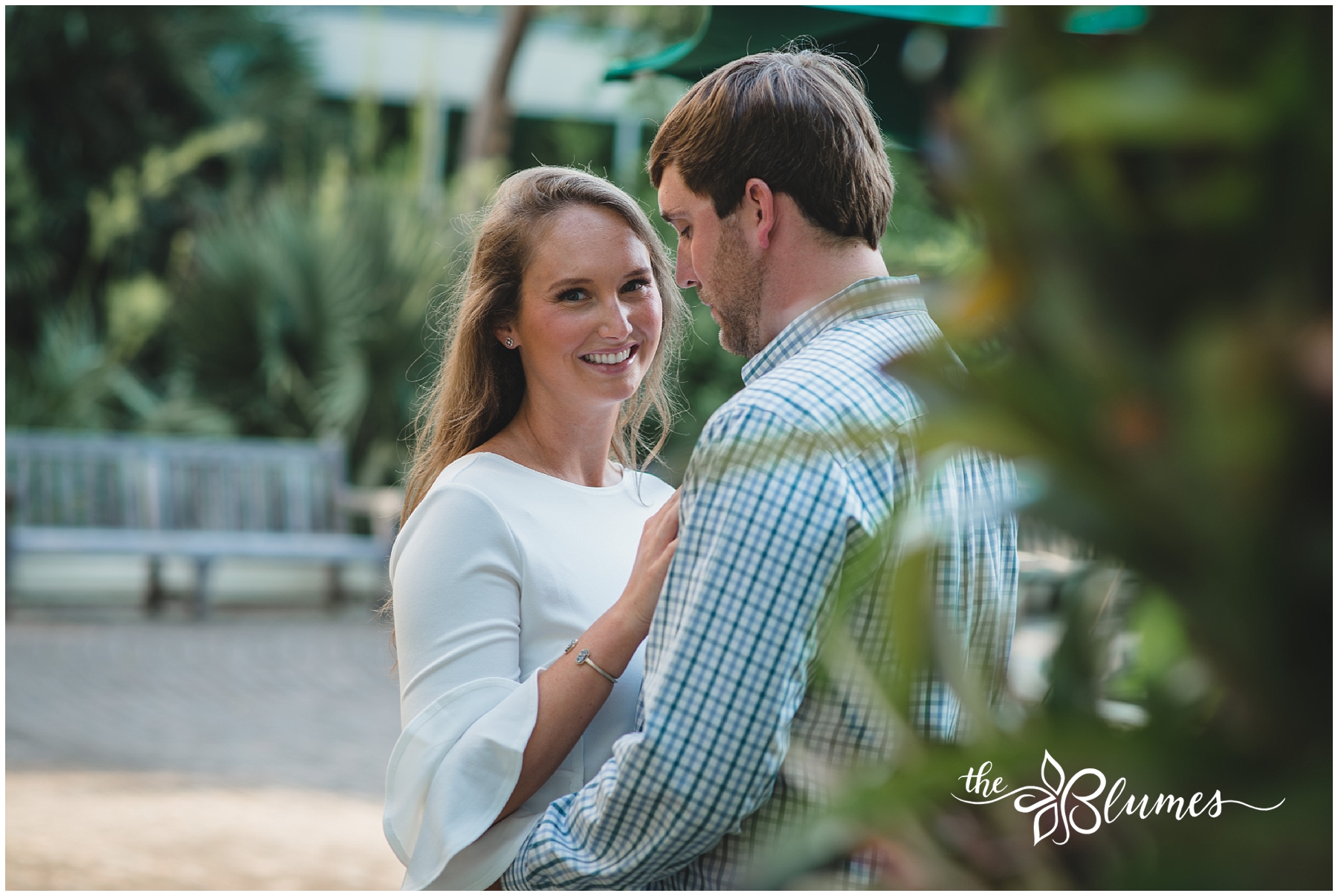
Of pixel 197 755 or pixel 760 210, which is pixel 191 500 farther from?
pixel 760 210

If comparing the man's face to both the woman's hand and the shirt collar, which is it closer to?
the shirt collar

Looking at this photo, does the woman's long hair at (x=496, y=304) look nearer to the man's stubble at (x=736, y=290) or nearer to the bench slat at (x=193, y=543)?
the man's stubble at (x=736, y=290)

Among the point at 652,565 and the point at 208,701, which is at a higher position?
the point at 652,565

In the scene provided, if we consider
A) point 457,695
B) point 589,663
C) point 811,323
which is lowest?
point 457,695

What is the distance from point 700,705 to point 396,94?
48.6 ft

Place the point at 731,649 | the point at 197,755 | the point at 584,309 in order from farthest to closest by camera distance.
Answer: the point at 197,755 < the point at 584,309 < the point at 731,649

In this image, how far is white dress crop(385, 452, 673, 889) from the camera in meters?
1.80

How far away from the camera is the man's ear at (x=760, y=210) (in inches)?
70.1

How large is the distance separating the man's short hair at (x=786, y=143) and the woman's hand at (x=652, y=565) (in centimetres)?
47

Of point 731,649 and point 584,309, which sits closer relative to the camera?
point 731,649

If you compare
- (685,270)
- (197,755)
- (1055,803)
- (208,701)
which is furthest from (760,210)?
(208,701)

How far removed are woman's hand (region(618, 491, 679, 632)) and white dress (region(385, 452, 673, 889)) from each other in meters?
0.22

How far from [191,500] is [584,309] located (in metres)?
8.26

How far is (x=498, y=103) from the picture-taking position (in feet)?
37.0
